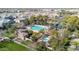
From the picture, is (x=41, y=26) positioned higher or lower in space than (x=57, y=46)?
higher

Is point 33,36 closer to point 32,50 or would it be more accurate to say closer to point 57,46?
point 32,50

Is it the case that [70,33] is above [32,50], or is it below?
above

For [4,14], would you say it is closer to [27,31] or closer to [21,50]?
[27,31]
